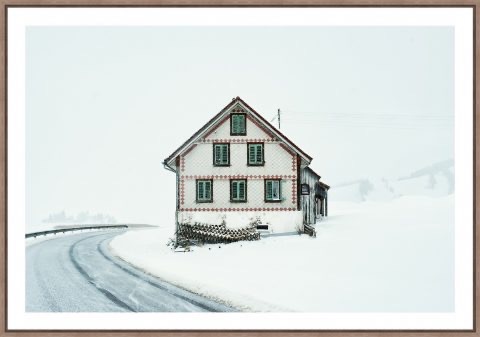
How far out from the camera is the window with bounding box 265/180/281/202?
29.7 metres

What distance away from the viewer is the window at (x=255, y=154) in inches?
1174

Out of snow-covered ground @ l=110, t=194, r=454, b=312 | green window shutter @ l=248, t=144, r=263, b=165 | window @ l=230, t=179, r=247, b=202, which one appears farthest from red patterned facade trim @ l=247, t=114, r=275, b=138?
snow-covered ground @ l=110, t=194, r=454, b=312

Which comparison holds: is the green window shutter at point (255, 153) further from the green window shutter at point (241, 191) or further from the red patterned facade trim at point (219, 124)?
the red patterned facade trim at point (219, 124)

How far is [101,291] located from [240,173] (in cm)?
1580

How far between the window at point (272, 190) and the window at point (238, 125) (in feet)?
12.5

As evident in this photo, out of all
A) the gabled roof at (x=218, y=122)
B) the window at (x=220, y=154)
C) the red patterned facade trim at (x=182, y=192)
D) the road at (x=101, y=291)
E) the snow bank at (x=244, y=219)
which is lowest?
the road at (x=101, y=291)

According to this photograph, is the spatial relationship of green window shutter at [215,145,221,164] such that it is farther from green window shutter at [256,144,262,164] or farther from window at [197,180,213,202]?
green window shutter at [256,144,262,164]

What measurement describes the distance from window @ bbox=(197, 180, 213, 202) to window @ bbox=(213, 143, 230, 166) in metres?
1.44

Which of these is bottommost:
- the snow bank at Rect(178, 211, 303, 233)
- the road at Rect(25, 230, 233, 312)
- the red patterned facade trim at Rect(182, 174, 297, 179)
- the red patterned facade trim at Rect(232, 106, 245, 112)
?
the road at Rect(25, 230, 233, 312)

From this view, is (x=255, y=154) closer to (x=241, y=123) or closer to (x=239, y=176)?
(x=239, y=176)

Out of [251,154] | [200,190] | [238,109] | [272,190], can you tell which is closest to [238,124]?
[238,109]

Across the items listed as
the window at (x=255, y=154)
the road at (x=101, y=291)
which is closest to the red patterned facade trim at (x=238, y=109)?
the window at (x=255, y=154)

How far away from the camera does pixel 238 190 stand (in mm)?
29719

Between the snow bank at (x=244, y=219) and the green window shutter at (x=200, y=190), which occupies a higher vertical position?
the green window shutter at (x=200, y=190)
